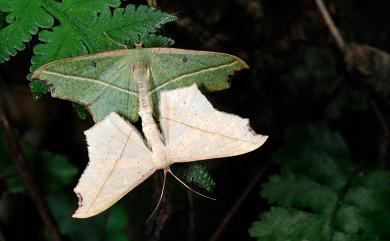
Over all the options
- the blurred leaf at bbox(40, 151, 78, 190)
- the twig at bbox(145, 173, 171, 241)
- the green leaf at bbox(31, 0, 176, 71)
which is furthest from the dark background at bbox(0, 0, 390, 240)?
the green leaf at bbox(31, 0, 176, 71)

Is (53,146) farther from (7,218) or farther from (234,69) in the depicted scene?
(234,69)

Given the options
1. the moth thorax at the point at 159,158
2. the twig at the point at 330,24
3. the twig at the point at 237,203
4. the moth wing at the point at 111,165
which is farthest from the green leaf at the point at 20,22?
the twig at the point at 330,24

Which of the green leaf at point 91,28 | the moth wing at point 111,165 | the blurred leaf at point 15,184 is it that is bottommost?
the blurred leaf at point 15,184

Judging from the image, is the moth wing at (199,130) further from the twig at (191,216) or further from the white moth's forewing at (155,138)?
the twig at (191,216)

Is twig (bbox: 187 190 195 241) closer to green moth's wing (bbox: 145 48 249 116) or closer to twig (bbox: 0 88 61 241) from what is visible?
twig (bbox: 0 88 61 241)

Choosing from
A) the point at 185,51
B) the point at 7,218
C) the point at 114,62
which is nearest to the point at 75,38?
the point at 114,62

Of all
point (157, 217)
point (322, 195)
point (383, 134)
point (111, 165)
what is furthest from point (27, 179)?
point (383, 134)
